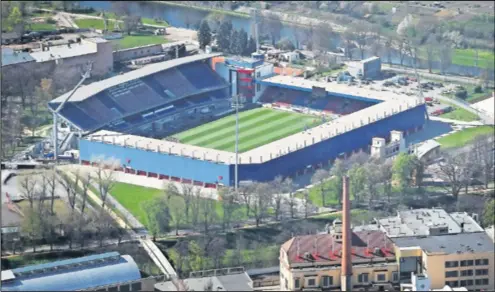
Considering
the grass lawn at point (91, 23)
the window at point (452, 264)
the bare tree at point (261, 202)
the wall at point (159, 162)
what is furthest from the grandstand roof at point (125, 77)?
the window at point (452, 264)

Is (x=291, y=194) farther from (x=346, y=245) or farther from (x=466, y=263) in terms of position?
(x=346, y=245)

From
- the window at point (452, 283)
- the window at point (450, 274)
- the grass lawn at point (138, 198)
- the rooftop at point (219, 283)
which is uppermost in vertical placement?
the window at point (450, 274)

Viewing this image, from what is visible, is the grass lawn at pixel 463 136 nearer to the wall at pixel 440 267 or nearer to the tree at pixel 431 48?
the tree at pixel 431 48

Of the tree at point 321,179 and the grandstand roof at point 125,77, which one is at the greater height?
the grandstand roof at point 125,77

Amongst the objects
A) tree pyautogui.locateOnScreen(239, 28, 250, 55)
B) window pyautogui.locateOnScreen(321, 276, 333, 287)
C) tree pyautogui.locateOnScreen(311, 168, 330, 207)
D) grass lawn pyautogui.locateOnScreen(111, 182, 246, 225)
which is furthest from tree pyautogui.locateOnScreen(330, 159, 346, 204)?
tree pyautogui.locateOnScreen(239, 28, 250, 55)

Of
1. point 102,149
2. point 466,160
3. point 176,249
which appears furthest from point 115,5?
point 176,249

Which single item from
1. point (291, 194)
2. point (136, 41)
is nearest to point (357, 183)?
point (291, 194)

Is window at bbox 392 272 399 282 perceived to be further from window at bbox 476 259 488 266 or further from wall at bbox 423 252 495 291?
window at bbox 476 259 488 266
